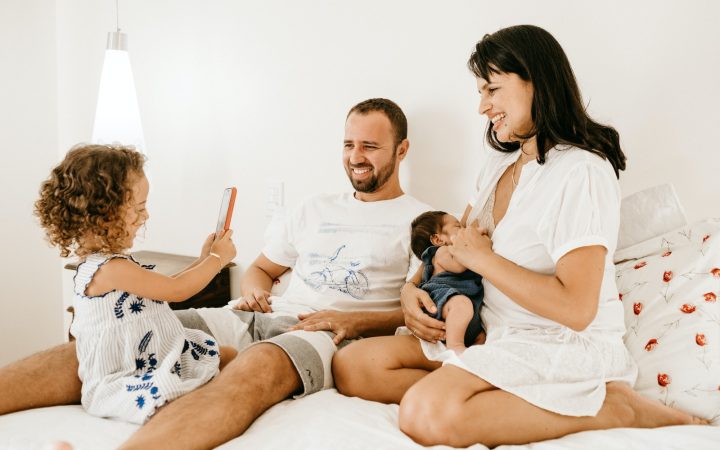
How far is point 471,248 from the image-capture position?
4.27 ft

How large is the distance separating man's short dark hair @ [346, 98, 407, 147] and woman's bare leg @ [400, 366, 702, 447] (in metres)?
0.89

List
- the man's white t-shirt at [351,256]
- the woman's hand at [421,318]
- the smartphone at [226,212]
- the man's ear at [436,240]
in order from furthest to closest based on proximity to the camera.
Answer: the man's white t-shirt at [351,256] → the man's ear at [436,240] → the smartphone at [226,212] → the woman's hand at [421,318]

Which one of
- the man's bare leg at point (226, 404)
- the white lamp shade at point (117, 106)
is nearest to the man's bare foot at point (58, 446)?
the man's bare leg at point (226, 404)

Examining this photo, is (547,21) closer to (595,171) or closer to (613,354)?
(595,171)

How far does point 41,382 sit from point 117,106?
4.33ft

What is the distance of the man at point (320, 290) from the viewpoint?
4.16 feet

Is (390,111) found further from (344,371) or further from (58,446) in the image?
(58,446)

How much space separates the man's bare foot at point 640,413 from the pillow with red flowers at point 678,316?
0.06m

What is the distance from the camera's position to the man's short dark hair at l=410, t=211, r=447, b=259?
1.61 m

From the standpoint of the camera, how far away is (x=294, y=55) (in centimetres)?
215

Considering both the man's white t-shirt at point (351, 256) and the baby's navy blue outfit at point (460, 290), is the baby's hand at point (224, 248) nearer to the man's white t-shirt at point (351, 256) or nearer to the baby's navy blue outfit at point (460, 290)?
the man's white t-shirt at point (351, 256)

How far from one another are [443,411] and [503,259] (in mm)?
351

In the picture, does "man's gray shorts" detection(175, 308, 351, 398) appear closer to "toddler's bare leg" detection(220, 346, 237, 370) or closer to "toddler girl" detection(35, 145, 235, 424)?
"toddler's bare leg" detection(220, 346, 237, 370)

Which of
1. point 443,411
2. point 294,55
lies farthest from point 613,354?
point 294,55
